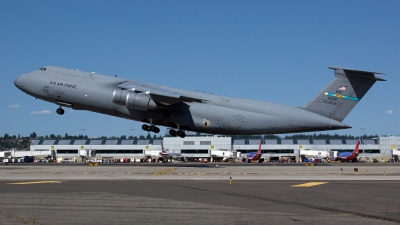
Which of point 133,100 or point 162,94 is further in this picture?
point 133,100

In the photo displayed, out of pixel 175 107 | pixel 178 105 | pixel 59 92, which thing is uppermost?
pixel 59 92

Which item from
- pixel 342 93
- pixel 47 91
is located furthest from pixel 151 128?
pixel 342 93

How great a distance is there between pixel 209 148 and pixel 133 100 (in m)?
57.2

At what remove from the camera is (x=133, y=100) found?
36.3 meters

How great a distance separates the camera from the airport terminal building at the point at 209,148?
287 feet

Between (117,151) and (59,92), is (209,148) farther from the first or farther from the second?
(59,92)

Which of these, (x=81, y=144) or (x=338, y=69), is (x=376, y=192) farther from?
(x=81, y=144)

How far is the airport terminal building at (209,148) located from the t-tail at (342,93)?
48.6 m

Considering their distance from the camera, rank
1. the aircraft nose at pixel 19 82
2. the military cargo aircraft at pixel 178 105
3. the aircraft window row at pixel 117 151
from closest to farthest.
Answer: the military cargo aircraft at pixel 178 105, the aircraft nose at pixel 19 82, the aircraft window row at pixel 117 151

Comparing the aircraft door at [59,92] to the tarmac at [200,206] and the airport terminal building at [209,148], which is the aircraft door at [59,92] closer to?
the tarmac at [200,206]

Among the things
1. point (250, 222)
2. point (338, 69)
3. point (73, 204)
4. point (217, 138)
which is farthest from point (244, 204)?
point (217, 138)

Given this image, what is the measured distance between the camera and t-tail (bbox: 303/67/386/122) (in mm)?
34156

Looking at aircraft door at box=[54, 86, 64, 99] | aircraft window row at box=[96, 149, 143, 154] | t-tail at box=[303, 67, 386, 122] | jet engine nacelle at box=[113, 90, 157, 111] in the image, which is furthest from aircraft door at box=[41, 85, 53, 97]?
aircraft window row at box=[96, 149, 143, 154]

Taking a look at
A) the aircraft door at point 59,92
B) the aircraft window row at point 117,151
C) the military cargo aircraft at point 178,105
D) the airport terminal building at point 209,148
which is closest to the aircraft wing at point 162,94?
the military cargo aircraft at point 178,105
